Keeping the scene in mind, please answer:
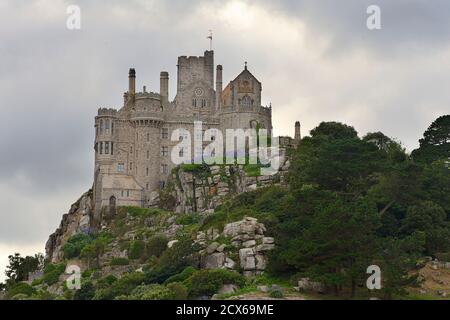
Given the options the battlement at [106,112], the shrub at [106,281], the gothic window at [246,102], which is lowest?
the shrub at [106,281]

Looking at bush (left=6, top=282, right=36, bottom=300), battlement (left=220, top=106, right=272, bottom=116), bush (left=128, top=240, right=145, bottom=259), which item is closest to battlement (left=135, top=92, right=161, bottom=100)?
battlement (left=220, top=106, right=272, bottom=116)

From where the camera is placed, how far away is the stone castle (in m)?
133

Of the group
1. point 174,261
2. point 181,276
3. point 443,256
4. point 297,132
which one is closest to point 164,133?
point 297,132

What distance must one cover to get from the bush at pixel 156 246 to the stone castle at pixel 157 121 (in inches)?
619

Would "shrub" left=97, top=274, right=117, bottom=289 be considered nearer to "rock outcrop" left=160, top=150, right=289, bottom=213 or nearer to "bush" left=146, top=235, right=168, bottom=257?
"bush" left=146, top=235, right=168, bottom=257

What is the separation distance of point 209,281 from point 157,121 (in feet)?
140

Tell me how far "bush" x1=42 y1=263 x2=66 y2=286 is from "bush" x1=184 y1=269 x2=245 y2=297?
25943 millimetres

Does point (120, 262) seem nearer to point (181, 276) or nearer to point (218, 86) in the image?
point (181, 276)

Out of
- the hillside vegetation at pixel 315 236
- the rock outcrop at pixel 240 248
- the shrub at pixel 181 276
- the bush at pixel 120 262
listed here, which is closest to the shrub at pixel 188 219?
the hillside vegetation at pixel 315 236

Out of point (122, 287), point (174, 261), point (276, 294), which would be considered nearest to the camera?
point (276, 294)

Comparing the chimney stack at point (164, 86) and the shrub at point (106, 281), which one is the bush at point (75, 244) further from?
the chimney stack at point (164, 86)

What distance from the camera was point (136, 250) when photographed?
11906 cm

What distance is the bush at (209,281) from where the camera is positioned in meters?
94.2
